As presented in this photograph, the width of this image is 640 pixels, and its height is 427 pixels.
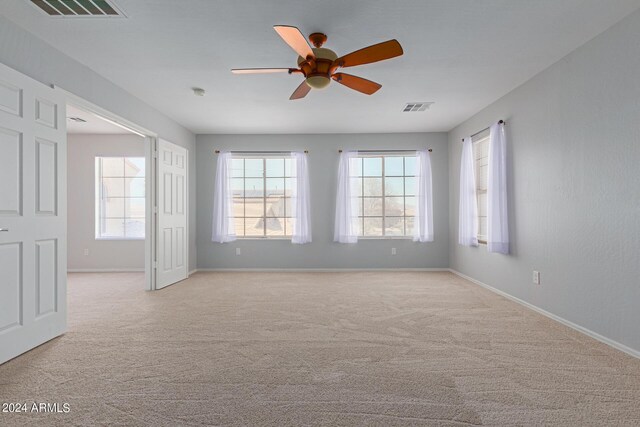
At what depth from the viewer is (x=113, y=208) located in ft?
22.1

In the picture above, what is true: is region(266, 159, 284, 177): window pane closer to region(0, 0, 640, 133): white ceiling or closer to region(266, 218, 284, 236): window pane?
region(266, 218, 284, 236): window pane

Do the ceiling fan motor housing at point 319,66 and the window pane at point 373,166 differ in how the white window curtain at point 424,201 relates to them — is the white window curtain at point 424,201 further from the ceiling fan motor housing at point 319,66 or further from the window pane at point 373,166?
the ceiling fan motor housing at point 319,66

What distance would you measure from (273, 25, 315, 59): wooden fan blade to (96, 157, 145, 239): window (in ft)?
17.9

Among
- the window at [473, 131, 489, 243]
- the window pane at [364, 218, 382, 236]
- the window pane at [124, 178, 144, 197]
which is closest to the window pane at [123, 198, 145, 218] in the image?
the window pane at [124, 178, 144, 197]

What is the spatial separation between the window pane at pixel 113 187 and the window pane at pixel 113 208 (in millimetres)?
99

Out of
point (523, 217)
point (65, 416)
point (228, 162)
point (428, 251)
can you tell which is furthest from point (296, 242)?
point (65, 416)

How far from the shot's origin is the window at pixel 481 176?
502 centimetres

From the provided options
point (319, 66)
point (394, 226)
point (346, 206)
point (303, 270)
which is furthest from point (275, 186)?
point (319, 66)

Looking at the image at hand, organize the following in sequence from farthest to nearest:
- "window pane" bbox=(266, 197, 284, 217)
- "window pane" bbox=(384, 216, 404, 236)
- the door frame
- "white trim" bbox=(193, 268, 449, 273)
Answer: "window pane" bbox=(266, 197, 284, 217), "window pane" bbox=(384, 216, 404, 236), "white trim" bbox=(193, 268, 449, 273), the door frame

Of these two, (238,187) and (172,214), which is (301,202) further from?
(172,214)

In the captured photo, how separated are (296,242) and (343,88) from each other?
3.09 meters

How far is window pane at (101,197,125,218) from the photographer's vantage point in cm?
671

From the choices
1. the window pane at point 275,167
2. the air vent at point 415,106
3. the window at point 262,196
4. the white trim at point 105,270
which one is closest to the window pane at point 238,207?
the window at point 262,196

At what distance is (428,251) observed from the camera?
6332mm
